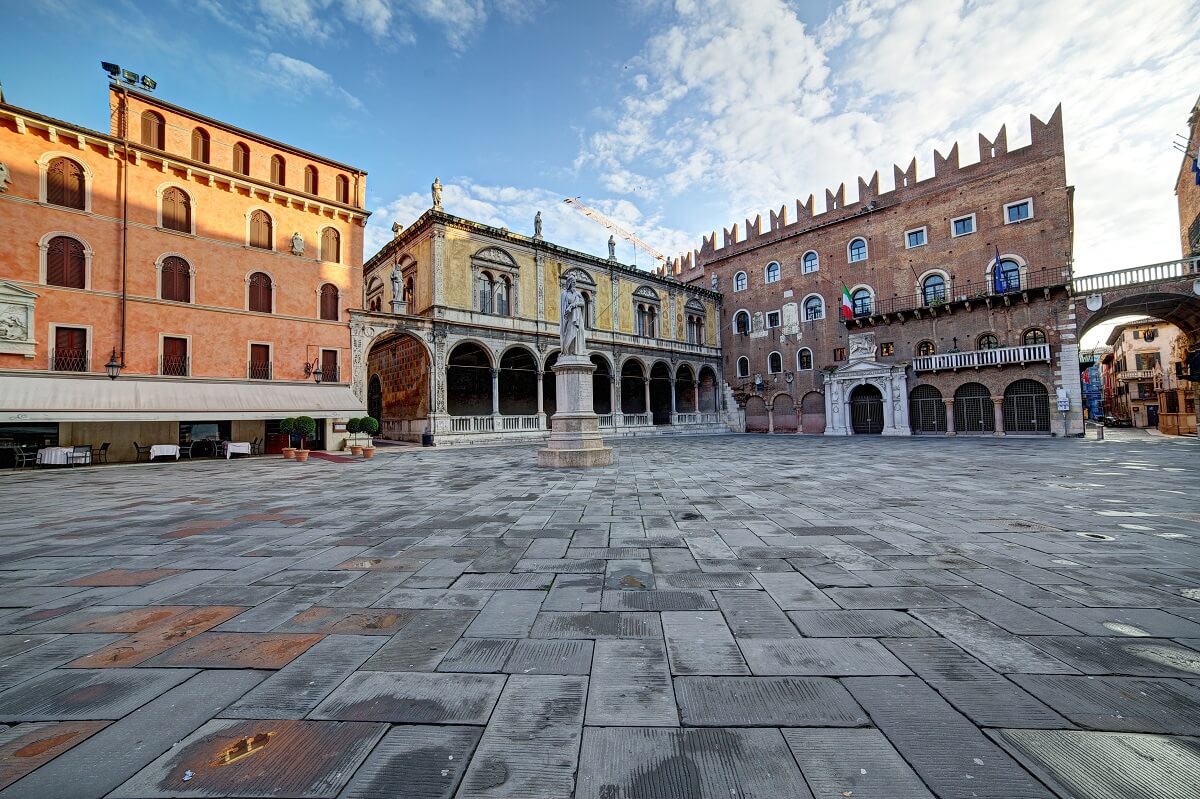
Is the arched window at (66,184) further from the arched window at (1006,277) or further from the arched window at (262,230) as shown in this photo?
the arched window at (1006,277)

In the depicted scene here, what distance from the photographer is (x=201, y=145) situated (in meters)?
16.7

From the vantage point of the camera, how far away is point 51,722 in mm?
1938

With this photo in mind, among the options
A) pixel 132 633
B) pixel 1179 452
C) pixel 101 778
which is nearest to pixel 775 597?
pixel 101 778

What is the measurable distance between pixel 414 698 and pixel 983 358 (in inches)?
1110

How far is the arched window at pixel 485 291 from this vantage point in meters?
21.6

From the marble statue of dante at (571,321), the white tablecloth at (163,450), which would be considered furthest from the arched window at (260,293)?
the marble statue of dante at (571,321)

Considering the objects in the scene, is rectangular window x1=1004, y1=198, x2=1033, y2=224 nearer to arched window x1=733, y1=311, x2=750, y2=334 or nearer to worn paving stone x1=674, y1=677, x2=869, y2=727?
arched window x1=733, y1=311, x2=750, y2=334

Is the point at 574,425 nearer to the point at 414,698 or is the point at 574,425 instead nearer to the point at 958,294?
the point at 414,698

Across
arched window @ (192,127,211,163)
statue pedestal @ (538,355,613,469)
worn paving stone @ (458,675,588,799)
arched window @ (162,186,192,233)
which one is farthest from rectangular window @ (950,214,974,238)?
arched window @ (162,186,192,233)

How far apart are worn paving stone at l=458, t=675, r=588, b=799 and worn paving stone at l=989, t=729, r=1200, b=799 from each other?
5.38 feet

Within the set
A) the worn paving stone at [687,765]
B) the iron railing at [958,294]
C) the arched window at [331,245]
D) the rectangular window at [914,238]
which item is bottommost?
the worn paving stone at [687,765]

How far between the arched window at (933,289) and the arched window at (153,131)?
1327 inches

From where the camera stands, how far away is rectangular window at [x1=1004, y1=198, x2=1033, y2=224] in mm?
22016

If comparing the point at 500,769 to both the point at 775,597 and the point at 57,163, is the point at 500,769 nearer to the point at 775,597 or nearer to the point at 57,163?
the point at 775,597
